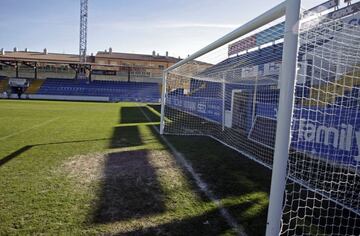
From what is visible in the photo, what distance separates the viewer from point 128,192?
15.4ft

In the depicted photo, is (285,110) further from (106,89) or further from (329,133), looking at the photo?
(106,89)

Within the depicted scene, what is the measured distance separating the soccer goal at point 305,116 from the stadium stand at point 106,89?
105 feet

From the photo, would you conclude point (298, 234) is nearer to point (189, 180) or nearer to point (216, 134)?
point (189, 180)

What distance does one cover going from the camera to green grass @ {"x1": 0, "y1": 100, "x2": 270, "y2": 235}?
355 cm

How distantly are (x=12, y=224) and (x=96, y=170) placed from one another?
250 centimetres

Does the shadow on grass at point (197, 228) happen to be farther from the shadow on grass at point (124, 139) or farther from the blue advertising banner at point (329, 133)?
the shadow on grass at point (124, 139)

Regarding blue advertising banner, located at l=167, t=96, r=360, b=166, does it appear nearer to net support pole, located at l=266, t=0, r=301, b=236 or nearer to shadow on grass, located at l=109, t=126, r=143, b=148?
net support pole, located at l=266, t=0, r=301, b=236

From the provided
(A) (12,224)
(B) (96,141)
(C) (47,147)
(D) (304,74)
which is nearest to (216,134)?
(B) (96,141)

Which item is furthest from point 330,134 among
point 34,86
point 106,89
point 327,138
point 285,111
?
point 34,86

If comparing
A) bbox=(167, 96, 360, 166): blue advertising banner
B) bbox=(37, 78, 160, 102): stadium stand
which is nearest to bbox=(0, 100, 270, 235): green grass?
bbox=(167, 96, 360, 166): blue advertising banner

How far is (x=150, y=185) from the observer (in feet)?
16.7

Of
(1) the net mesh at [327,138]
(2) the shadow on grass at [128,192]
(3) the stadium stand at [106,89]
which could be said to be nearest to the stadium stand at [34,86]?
(3) the stadium stand at [106,89]

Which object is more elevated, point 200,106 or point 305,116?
point 305,116

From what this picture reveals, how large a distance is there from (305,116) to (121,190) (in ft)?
13.7
